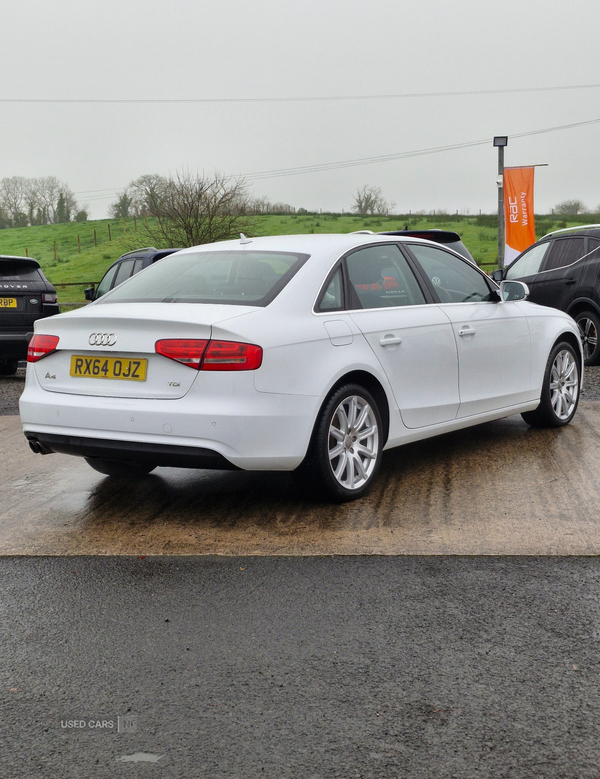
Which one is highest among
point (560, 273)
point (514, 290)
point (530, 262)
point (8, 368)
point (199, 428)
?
point (514, 290)

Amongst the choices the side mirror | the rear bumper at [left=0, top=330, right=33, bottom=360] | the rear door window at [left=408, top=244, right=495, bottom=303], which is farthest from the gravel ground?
the rear door window at [left=408, top=244, right=495, bottom=303]

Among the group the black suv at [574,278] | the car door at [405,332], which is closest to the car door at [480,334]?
the car door at [405,332]

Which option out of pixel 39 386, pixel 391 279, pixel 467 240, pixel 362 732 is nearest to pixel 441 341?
pixel 391 279

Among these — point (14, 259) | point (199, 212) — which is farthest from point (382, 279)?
point (199, 212)

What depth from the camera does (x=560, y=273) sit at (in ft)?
42.9

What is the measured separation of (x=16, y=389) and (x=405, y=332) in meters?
7.45

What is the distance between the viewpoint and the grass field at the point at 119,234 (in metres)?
62.1

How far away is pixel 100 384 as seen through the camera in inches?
200

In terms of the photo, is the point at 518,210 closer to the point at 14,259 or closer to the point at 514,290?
the point at 14,259

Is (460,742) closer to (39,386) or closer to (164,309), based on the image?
(164,309)

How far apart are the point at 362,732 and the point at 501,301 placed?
191 inches

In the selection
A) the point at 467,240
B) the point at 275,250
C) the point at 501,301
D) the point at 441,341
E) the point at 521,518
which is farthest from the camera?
the point at 467,240

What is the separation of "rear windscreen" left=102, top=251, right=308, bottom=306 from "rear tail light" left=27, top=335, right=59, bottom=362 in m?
0.47

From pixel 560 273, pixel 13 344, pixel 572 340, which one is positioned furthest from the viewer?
pixel 560 273
